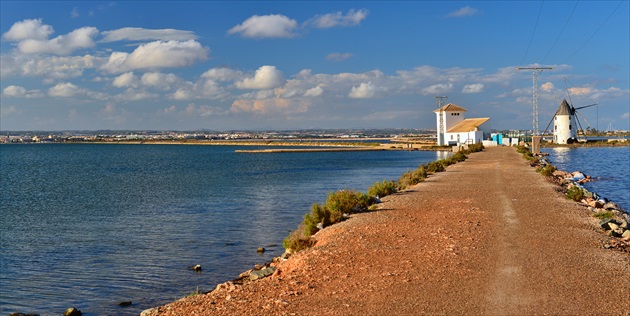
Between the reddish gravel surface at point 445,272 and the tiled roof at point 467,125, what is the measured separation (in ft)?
224

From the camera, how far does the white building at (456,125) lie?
83.5 metres

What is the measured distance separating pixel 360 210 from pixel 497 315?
36.2ft

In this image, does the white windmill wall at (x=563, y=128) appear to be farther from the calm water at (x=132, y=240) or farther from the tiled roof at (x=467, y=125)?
the calm water at (x=132, y=240)

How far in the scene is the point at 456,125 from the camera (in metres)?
90.5

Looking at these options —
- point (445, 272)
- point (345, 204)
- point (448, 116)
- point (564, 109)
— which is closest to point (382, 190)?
point (345, 204)

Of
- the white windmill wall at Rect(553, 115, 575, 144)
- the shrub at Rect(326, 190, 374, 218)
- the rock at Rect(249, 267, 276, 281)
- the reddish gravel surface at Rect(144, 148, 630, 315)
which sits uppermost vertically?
the white windmill wall at Rect(553, 115, 575, 144)

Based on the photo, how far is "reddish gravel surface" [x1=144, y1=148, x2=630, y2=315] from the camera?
27.7 ft

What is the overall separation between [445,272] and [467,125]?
79.0 metres

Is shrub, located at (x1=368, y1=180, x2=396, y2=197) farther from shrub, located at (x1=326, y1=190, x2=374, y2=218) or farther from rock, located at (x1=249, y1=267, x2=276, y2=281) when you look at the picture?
rock, located at (x1=249, y1=267, x2=276, y2=281)

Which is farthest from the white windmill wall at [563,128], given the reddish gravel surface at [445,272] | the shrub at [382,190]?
the reddish gravel surface at [445,272]

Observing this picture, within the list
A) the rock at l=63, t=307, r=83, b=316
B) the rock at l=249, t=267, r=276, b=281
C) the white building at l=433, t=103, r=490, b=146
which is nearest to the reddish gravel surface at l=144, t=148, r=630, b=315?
the rock at l=249, t=267, r=276, b=281

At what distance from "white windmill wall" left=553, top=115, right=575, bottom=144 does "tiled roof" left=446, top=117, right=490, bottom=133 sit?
43.3 feet

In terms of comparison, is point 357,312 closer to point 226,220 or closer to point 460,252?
point 460,252

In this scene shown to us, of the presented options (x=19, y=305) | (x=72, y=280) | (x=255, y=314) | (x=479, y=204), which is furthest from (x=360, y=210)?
(x=255, y=314)
